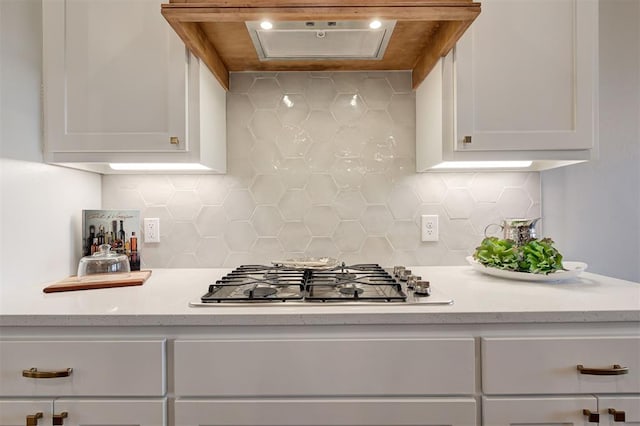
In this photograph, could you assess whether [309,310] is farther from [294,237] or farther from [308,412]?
[294,237]

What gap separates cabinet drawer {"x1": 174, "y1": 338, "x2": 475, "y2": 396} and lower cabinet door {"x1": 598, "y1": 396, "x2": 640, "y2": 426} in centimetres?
37

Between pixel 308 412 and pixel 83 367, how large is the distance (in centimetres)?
61

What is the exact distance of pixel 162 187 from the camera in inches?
67.8

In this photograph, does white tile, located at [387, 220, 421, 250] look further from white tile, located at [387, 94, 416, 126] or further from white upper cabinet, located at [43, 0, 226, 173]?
white upper cabinet, located at [43, 0, 226, 173]

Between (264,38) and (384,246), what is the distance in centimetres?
100

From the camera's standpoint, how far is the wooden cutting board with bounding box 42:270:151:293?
1258 mm

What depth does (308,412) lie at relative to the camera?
3.29 ft

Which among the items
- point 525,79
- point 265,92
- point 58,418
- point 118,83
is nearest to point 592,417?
point 525,79

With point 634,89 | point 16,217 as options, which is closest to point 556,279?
point 634,89

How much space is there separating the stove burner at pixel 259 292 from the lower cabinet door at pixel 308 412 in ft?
0.93

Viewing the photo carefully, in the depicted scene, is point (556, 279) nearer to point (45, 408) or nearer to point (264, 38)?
point (264, 38)

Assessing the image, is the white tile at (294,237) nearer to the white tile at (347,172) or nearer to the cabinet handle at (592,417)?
the white tile at (347,172)

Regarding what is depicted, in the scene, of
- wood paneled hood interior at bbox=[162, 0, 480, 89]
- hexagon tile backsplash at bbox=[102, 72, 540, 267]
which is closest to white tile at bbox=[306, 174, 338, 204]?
hexagon tile backsplash at bbox=[102, 72, 540, 267]

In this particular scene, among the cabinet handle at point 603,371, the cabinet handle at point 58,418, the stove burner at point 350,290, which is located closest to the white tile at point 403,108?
the stove burner at point 350,290
